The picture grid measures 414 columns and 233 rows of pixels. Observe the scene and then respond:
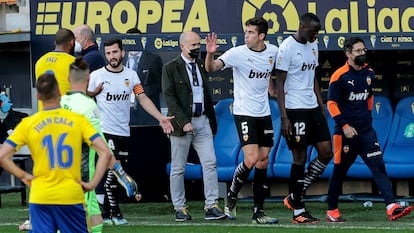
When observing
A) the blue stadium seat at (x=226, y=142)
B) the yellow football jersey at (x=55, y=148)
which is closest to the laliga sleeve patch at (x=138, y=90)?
the blue stadium seat at (x=226, y=142)

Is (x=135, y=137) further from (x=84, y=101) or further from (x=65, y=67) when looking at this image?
(x=84, y=101)

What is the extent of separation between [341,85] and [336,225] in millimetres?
1398

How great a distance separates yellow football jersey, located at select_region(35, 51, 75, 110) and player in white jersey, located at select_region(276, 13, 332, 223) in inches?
93.5

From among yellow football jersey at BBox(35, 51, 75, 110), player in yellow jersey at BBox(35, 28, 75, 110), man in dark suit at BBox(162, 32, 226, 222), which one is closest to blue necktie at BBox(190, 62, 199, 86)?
man in dark suit at BBox(162, 32, 226, 222)

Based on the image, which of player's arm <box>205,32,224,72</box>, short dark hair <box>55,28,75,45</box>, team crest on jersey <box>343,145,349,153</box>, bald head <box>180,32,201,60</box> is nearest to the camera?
short dark hair <box>55,28,75,45</box>

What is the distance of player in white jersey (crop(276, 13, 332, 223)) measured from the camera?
1177cm

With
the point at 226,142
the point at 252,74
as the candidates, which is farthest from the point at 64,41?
the point at 226,142

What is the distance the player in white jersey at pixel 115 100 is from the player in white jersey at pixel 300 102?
1.23 meters

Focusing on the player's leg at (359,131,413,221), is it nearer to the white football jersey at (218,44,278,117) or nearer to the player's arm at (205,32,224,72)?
the white football jersey at (218,44,278,117)

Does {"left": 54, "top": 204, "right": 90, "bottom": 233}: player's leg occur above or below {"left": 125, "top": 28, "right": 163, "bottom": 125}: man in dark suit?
below

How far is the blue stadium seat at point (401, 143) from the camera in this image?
13.9m

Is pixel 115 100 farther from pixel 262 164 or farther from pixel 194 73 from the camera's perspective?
pixel 262 164

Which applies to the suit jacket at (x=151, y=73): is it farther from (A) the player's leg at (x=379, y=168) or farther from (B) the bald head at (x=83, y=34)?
(A) the player's leg at (x=379, y=168)

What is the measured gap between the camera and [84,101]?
899cm
